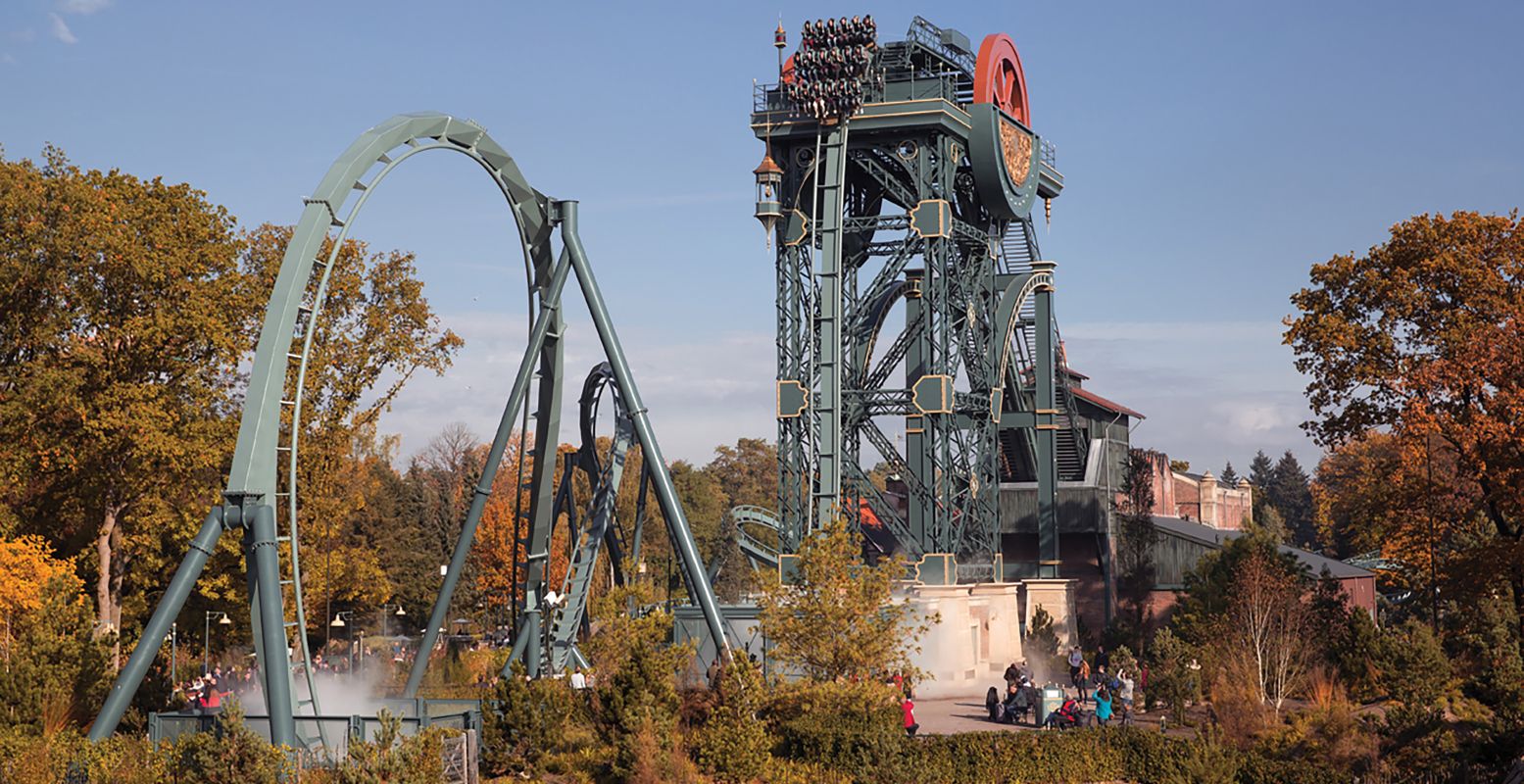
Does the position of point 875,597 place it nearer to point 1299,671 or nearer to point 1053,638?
point 1299,671

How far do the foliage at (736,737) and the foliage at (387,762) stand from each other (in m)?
5.34

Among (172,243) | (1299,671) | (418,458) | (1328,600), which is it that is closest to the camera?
(1299,671)

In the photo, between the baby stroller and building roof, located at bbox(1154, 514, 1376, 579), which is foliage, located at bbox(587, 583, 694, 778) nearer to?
the baby stroller

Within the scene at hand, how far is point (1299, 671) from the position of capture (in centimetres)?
3541

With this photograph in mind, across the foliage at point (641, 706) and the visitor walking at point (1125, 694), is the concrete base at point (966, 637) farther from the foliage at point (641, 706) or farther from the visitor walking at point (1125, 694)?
the foliage at point (641, 706)

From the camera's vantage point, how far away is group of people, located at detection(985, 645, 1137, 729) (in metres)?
32.5

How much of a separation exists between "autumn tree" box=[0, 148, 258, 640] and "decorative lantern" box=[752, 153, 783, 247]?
1613 cm

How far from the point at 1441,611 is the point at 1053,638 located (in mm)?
12718

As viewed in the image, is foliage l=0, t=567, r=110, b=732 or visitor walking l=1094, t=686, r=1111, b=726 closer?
→ foliage l=0, t=567, r=110, b=732

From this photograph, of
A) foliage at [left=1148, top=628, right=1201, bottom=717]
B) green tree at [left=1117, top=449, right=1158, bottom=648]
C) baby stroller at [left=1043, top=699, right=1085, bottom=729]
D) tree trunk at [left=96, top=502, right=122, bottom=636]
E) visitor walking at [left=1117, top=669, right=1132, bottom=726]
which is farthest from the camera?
green tree at [left=1117, top=449, right=1158, bottom=648]

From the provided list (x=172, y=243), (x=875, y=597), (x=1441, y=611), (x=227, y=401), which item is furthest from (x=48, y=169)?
(x=1441, y=611)

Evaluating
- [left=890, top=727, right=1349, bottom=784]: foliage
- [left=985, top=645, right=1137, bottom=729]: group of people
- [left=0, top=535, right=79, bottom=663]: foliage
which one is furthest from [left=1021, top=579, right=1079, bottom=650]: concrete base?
[left=0, top=535, right=79, bottom=663]: foliage

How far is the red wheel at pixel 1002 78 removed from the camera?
53.4 meters

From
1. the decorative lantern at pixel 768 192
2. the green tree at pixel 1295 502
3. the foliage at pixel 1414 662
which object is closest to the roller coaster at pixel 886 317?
the decorative lantern at pixel 768 192
